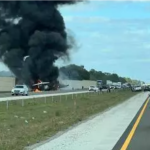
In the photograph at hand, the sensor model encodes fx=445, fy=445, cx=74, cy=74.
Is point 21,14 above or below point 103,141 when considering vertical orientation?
above

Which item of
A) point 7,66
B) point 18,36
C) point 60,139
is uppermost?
point 18,36

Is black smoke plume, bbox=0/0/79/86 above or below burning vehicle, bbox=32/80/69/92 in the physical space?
above

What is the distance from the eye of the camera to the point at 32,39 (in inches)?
3573

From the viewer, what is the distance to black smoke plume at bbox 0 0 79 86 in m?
89.7

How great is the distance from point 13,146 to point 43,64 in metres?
78.7

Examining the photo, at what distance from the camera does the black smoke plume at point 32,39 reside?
8969 cm

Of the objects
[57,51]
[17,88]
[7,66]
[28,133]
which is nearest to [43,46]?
[57,51]

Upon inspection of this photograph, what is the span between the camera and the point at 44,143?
12.3 metres

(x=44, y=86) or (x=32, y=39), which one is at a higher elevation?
(x=32, y=39)

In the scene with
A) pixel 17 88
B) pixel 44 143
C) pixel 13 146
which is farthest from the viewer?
pixel 17 88

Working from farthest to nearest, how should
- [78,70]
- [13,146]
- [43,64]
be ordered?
[78,70], [43,64], [13,146]

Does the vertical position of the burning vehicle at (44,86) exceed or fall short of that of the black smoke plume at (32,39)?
it falls short

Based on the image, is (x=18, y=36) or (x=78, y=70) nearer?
(x=18, y=36)

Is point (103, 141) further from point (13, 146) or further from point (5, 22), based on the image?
point (5, 22)
